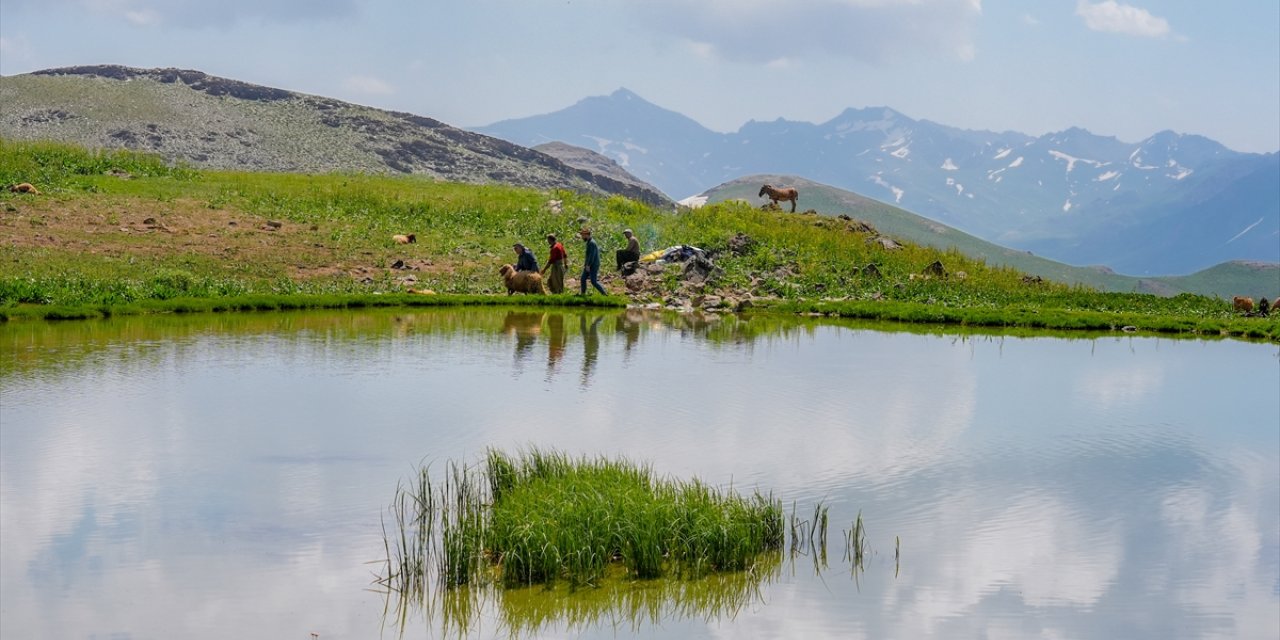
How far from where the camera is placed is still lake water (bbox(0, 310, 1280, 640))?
10.7 m

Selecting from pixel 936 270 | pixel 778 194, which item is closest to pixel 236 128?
pixel 778 194

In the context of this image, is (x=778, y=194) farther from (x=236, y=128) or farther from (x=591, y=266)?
(x=236, y=128)

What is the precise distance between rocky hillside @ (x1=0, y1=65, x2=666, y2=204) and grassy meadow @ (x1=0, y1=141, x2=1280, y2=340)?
48.3m

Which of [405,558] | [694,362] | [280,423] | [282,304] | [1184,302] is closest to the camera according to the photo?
[405,558]

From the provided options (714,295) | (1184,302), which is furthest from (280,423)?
(1184,302)

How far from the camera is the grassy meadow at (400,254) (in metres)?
36.7

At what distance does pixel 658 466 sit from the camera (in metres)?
15.5

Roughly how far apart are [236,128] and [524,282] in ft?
280

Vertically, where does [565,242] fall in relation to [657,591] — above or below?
above

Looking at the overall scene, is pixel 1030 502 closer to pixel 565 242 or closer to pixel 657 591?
pixel 657 591

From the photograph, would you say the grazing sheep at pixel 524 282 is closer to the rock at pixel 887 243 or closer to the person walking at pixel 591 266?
the person walking at pixel 591 266

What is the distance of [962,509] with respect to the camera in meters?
14.2

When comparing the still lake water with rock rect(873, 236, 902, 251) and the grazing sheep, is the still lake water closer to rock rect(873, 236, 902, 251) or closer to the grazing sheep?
the grazing sheep

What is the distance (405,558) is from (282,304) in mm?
25347
